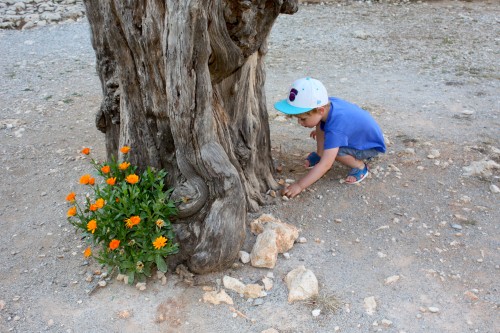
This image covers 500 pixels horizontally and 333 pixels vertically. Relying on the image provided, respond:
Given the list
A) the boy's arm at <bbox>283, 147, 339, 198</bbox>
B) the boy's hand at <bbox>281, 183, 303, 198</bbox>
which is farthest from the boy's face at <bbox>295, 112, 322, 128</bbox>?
the boy's hand at <bbox>281, 183, 303, 198</bbox>

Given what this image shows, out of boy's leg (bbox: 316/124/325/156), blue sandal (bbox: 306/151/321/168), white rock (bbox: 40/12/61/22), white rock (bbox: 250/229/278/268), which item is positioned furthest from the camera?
white rock (bbox: 40/12/61/22)

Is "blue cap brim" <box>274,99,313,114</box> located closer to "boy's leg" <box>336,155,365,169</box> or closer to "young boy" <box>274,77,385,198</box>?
"young boy" <box>274,77,385,198</box>

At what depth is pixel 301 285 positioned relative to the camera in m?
2.87

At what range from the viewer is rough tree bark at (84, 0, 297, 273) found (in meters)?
2.62

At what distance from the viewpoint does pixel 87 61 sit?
735 centimetres

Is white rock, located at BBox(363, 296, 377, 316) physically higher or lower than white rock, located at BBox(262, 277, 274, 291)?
higher

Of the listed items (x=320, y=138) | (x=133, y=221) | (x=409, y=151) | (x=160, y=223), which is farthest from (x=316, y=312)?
(x=409, y=151)

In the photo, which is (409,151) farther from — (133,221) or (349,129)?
(133,221)

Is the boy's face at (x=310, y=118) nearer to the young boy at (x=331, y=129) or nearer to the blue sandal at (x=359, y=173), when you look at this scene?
the young boy at (x=331, y=129)

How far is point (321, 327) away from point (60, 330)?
4.34 ft

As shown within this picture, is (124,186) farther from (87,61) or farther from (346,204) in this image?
(87,61)

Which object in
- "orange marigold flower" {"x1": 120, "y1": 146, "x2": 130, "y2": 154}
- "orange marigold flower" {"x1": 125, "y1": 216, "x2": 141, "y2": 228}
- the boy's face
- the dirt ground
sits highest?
"orange marigold flower" {"x1": 120, "y1": 146, "x2": 130, "y2": 154}

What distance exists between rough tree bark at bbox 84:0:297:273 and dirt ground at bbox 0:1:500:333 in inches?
13.9

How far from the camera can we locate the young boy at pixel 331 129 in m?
3.63
